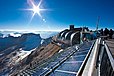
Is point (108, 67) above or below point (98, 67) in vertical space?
above

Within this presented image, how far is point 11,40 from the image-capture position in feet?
656

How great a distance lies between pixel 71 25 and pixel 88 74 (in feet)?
232

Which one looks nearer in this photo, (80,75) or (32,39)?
(80,75)

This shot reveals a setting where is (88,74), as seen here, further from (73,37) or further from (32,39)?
(32,39)

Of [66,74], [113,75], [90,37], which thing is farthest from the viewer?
[90,37]

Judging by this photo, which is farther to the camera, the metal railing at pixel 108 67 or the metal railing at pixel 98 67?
the metal railing at pixel 98 67

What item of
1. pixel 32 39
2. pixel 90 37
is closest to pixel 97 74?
pixel 90 37

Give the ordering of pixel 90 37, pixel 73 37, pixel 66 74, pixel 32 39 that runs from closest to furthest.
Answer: pixel 66 74 < pixel 90 37 < pixel 73 37 < pixel 32 39

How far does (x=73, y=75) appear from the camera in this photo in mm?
5684

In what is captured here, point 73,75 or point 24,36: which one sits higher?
point 24,36

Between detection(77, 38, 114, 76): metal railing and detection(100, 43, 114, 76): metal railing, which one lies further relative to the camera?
detection(77, 38, 114, 76): metal railing

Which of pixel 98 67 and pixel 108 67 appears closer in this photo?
pixel 108 67

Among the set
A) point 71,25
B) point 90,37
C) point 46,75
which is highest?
point 71,25

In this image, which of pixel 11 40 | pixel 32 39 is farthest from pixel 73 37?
pixel 11 40
